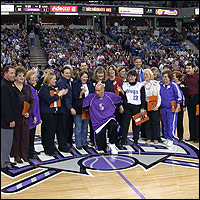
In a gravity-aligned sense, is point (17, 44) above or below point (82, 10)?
below

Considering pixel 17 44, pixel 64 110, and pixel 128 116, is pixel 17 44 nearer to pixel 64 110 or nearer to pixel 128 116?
pixel 64 110

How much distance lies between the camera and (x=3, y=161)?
2.49 m

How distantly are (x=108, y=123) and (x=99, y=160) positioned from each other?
2.08 feet

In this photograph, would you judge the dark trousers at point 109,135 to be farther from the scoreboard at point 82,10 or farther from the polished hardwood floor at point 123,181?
the scoreboard at point 82,10

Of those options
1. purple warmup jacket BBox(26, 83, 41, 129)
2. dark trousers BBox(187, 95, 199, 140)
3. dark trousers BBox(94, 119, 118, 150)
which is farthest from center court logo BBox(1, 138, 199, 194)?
purple warmup jacket BBox(26, 83, 41, 129)

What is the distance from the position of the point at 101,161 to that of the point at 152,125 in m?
1.47

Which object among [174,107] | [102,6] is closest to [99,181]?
[174,107]

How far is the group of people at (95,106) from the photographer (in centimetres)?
450

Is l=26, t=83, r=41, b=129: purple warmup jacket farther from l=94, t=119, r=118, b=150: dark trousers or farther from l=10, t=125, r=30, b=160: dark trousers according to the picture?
l=94, t=119, r=118, b=150: dark trousers

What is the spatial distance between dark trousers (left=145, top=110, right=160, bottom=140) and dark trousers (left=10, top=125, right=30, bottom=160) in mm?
2345

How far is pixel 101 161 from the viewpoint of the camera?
4.65 meters

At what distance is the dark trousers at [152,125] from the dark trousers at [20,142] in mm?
2345

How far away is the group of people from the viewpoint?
4504 millimetres

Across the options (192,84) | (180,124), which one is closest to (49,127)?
(180,124)
